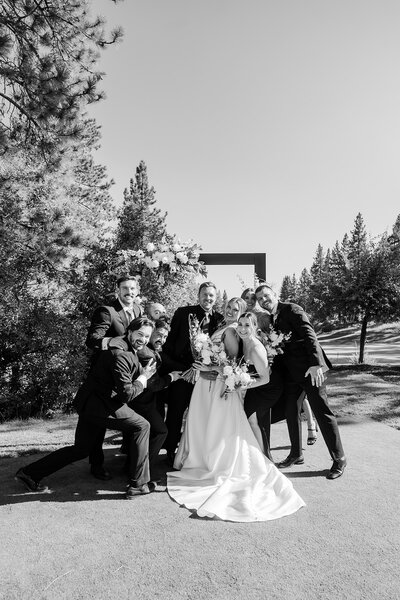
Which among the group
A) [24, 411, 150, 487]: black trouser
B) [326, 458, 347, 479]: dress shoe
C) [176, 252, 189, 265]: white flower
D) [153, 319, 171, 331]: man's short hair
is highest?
[176, 252, 189, 265]: white flower

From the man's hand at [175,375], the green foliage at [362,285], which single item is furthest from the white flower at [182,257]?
the green foliage at [362,285]

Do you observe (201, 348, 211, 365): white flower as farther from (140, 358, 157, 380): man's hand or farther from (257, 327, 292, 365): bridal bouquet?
(257, 327, 292, 365): bridal bouquet

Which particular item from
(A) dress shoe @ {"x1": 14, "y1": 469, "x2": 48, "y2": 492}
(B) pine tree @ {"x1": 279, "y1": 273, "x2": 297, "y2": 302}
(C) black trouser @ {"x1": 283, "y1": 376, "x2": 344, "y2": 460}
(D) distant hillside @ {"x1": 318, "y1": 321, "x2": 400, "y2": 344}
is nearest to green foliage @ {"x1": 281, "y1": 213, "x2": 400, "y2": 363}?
(C) black trouser @ {"x1": 283, "y1": 376, "x2": 344, "y2": 460}

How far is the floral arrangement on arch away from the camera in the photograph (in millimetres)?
7754

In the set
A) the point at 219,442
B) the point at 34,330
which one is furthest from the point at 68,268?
the point at 219,442

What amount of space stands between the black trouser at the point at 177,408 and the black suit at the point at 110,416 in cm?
92

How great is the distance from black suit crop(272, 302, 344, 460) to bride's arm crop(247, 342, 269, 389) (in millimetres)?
416

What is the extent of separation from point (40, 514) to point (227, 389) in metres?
2.18

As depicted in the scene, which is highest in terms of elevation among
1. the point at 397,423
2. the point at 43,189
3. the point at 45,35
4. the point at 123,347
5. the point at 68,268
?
the point at 45,35

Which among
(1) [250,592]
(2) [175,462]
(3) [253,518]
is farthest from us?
(2) [175,462]

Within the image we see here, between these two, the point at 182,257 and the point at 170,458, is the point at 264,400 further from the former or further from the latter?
the point at 182,257

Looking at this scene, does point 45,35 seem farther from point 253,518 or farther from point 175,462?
point 253,518

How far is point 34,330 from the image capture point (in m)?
9.53

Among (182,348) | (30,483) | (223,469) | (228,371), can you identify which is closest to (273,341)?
(228,371)
